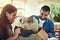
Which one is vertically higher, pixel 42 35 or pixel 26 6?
pixel 26 6

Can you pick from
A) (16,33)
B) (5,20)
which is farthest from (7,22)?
(16,33)

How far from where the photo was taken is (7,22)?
129cm

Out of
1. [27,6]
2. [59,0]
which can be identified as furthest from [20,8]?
[59,0]

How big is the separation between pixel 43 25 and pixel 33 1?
0.29 metres

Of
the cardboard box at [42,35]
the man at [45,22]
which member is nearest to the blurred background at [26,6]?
the man at [45,22]

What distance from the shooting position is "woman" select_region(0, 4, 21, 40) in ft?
4.14

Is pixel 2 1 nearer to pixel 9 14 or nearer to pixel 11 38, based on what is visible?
pixel 9 14

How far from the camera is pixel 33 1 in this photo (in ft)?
5.23

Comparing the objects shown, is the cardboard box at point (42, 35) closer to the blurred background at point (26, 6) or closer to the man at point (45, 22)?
the man at point (45, 22)

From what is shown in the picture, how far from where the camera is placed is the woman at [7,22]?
1.26 meters

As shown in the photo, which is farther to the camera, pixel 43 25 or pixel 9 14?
pixel 43 25

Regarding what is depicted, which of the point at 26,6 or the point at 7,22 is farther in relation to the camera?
the point at 26,6

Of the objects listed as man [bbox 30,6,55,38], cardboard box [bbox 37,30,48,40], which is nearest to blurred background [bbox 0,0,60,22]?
man [bbox 30,6,55,38]

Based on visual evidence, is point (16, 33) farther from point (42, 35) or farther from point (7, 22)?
point (42, 35)
